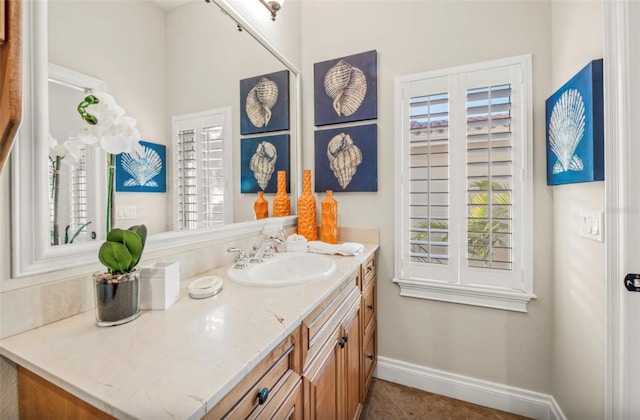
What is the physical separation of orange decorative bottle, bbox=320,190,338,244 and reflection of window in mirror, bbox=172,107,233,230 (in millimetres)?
687

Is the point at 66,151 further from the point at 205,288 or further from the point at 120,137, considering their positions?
the point at 205,288

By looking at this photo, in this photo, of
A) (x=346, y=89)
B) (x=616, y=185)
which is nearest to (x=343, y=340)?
(x=616, y=185)

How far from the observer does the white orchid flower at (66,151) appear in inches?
30.4

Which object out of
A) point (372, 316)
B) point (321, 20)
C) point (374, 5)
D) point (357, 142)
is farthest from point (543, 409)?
point (321, 20)

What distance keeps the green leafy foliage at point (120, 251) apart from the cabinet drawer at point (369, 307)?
1176 millimetres

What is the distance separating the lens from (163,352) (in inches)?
24.4

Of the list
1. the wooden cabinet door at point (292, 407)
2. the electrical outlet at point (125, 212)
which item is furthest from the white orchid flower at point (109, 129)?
the wooden cabinet door at point (292, 407)

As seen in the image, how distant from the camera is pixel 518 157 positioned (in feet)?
5.12

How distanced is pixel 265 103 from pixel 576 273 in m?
1.94

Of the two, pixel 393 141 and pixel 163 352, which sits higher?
pixel 393 141

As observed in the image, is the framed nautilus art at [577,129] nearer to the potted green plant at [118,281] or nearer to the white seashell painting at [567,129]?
the white seashell painting at [567,129]

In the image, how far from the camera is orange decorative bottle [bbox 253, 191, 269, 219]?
5.57 ft

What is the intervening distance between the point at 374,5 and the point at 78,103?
6.22ft

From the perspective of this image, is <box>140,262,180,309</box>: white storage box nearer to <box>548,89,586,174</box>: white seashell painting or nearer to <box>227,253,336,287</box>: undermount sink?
<box>227,253,336,287</box>: undermount sink
